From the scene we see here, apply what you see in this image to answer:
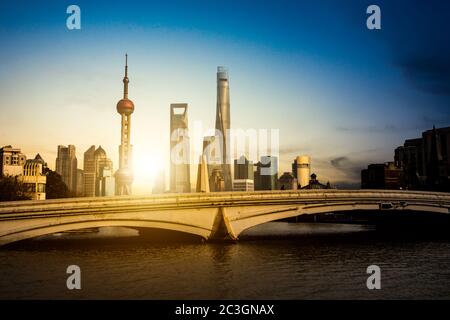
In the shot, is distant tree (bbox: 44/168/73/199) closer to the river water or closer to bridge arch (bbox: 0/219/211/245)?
the river water

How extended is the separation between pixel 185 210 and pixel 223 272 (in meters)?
21.5

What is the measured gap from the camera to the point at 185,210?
5691 cm

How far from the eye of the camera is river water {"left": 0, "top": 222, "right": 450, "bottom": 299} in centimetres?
2880

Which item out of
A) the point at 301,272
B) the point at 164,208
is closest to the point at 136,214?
the point at 164,208

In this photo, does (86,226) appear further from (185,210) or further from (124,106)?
(124,106)

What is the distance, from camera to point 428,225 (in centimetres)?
9988

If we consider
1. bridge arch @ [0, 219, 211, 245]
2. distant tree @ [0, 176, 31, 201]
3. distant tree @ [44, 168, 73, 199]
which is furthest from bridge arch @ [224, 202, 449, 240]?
distant tree @ [44, 168, 73, 199]

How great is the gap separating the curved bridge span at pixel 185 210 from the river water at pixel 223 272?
3116mm

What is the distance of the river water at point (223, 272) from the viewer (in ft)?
94.5

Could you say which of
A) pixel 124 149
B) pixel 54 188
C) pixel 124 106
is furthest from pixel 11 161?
pixel 124 106

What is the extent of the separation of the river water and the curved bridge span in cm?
312

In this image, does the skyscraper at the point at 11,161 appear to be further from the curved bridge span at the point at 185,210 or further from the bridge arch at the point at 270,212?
the bridge arch at the point at 270,212
